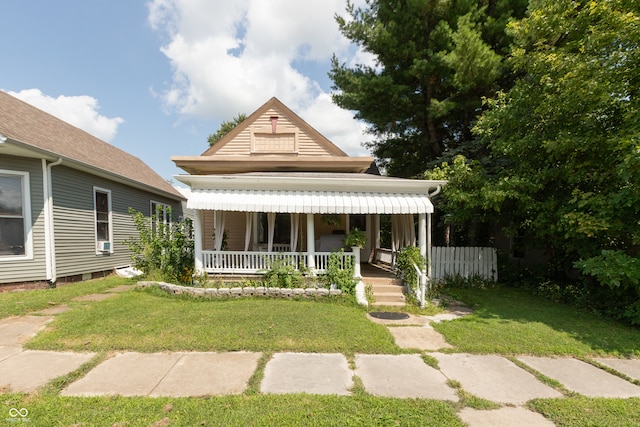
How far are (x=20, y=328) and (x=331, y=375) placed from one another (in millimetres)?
5383

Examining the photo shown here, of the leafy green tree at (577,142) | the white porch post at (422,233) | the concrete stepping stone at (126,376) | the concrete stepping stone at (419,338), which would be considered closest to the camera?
the concrete stepping stone at (126,376)

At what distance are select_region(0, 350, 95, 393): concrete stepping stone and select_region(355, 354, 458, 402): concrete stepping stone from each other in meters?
3.63

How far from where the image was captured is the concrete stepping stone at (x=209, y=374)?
2979mm

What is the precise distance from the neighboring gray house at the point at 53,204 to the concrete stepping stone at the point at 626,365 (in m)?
10.5

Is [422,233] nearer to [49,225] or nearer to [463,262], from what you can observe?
[463,262]

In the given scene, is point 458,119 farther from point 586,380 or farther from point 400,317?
point 586,380

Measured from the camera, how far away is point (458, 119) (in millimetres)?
11891

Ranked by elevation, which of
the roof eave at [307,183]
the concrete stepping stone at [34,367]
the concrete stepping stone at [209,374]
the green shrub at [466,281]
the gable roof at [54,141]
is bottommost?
the green shrub at [466,281]

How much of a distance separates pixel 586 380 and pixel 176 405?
4.73 metres

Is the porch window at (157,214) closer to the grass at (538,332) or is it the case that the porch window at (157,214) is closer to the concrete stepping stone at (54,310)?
the concrete stepping stone at (54,310)

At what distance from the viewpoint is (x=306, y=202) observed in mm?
6734

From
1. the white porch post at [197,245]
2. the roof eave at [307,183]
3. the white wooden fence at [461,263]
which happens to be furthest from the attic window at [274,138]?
the white wooden fence at [461,263]

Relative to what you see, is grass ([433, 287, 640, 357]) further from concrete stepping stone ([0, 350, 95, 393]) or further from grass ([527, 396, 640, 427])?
concrete stepping stone ([0, 350, 95, 393])

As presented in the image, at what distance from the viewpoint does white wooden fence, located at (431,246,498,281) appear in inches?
356
